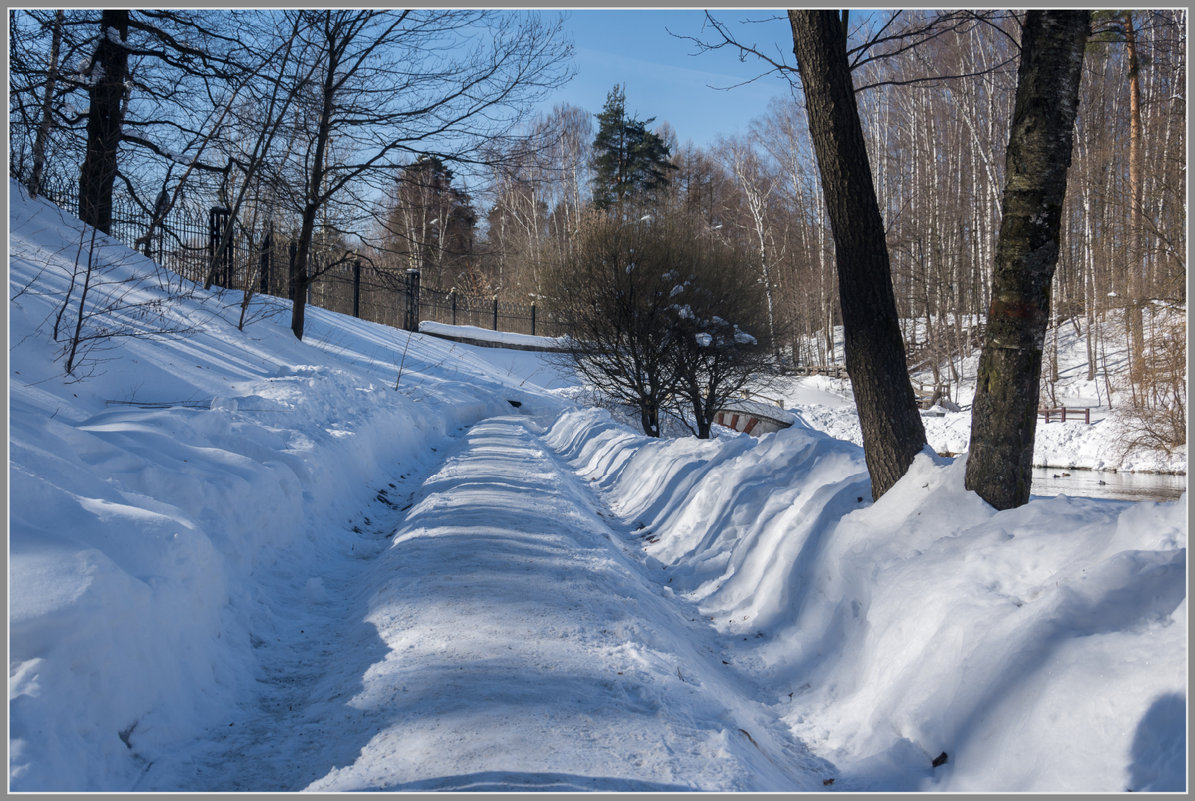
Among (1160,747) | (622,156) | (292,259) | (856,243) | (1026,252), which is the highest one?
(622,156)

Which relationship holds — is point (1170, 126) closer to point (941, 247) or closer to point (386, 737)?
point (941, 247)

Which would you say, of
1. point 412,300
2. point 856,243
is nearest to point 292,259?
point 412,300

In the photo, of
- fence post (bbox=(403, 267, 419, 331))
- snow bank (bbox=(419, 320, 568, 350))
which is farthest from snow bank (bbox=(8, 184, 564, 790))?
snow bank (bbox=(419, 320, 568, 350))

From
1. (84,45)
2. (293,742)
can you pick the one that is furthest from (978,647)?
(84,45)

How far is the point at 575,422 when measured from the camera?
16.2 meters

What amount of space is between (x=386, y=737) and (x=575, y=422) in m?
13.4

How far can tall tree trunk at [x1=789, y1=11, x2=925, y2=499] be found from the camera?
524cm

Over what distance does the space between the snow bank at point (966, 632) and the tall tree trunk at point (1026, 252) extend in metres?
0.30

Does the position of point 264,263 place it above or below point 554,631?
above

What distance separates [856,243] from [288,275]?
19545 millimetres

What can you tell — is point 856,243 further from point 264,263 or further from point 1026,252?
point 264,263

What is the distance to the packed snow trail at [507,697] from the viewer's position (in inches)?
105

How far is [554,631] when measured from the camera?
3.91 m

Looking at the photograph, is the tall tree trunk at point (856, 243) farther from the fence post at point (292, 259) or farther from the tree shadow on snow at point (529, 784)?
the fence post at point (292, 259)
